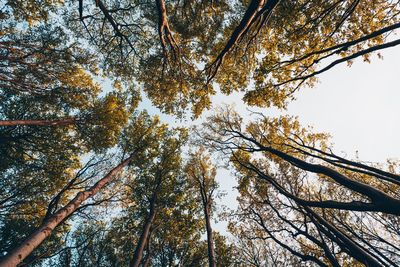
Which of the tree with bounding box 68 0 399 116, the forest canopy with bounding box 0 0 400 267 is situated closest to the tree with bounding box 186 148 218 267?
the forest canopy with bounding box 0 0 400 267

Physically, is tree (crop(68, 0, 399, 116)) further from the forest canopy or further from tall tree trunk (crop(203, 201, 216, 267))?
tall tree trunk (crop(203, 201, 216, 267))

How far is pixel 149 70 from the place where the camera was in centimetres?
958

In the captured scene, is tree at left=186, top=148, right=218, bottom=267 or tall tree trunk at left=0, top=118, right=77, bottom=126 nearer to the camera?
tall tree trunk at left=0, top=118, right=77, bottom=126

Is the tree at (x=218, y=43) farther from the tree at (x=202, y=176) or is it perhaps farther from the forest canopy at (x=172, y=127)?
the tree at (x=202, y=176)

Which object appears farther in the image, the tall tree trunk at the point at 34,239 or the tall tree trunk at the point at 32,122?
the tall tree trunk at the point at 32,122

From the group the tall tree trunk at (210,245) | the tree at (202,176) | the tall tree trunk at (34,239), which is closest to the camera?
the tall tree trunk at (34,239)

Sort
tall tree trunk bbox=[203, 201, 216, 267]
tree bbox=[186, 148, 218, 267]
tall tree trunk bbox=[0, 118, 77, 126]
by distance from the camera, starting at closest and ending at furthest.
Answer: tall tree trunk bbox=[0, 118, 77, 126] < tall tree trunk bbox=[203, 201, 216, 267] < tree bbox=[186, 148, 218, 267]

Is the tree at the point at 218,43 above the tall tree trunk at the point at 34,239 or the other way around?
above

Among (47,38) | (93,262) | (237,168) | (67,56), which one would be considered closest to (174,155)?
(237,168)

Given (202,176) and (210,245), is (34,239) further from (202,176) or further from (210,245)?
(202,176)

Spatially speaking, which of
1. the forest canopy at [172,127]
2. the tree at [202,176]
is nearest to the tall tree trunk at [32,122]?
the forest canopy at [172,127]

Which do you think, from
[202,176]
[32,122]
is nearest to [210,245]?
[202,176]

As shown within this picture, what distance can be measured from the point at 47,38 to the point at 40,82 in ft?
6.50

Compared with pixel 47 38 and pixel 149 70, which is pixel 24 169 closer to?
pixel 47 38
